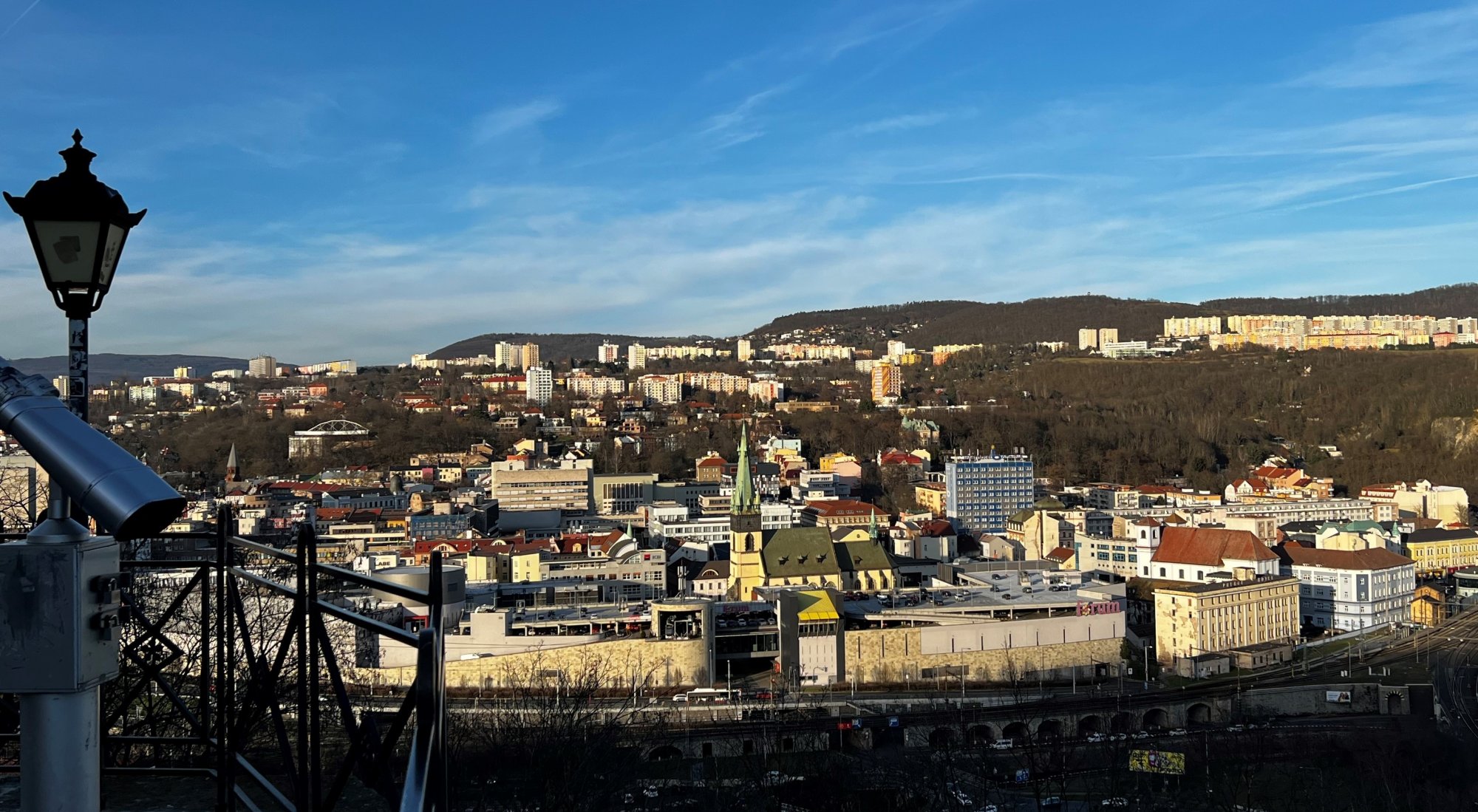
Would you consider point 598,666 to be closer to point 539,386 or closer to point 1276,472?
point 1276,472

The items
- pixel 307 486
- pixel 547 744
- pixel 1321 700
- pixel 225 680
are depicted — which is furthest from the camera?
pixel 307 486

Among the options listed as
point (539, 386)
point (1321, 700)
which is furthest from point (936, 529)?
point (539, 386)

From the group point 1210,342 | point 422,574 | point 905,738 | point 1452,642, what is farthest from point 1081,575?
point 1210,342

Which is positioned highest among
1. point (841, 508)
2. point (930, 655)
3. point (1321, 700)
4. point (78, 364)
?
point (78, 364)

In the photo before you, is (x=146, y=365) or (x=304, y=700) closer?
(x=304, y=700)

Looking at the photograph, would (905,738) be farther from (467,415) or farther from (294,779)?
(467,415)

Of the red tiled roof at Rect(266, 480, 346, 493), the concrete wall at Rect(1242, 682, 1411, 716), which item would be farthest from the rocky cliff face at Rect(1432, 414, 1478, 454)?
the red tiled roof at Rect(266, 480, 346, 493)

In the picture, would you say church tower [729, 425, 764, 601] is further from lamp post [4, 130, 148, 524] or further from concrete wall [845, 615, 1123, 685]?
lamp post [4, 130, 148, 524]
